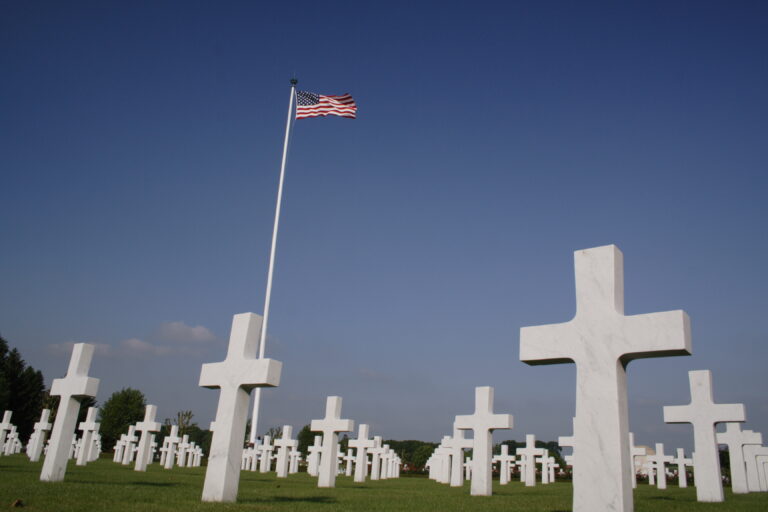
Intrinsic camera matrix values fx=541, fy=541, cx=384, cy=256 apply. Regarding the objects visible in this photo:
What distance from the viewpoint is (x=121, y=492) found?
8.76 meters

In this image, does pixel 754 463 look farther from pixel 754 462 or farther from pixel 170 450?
pixel 170 450

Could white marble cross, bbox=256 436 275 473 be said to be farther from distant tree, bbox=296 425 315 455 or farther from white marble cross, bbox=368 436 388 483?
distant tree, bbox=296 425 315 455

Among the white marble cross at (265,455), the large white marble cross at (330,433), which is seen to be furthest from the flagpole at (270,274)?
the large white marble cross at (330,433)

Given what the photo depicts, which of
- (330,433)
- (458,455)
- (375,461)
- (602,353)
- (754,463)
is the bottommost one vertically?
(375,461)

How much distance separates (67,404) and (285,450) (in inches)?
609

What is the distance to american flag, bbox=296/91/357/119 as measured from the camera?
30.0 m

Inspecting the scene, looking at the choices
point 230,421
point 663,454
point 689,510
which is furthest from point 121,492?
point 663,454

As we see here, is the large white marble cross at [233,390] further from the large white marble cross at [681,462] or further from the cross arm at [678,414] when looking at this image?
the large white marble cross at [681,462]

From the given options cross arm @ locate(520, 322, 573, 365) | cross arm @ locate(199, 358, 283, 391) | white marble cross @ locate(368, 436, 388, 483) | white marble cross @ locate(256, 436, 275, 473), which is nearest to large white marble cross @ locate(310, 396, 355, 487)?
cross arm @ locate(199, 358, 283, 391)

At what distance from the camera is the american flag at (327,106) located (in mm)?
30000

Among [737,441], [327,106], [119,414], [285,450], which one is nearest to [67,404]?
[285,450]

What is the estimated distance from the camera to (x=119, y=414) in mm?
57312

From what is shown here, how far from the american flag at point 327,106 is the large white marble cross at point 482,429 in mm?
19920

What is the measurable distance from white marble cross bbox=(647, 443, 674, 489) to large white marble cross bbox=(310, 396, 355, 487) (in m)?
13.3
